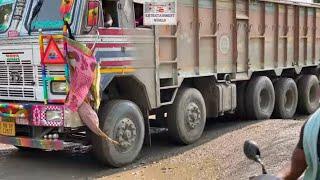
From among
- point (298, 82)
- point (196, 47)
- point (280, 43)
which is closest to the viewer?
point (196, 47)

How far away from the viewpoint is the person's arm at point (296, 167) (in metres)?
2.79

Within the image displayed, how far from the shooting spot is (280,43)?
12.9m

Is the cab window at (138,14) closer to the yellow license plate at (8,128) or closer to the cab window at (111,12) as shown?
the cab window at (111,12)

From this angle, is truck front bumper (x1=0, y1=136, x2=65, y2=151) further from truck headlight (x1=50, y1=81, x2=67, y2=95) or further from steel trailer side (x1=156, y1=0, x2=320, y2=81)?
steel trailer side (x1=156, y1=0, x2=320, y2=81)

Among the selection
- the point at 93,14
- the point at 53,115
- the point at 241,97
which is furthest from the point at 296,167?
the point at 241,97

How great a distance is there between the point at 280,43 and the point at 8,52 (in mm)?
6994

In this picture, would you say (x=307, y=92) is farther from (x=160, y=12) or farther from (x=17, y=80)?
(x=17, y=80)

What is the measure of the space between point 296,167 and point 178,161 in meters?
5.46

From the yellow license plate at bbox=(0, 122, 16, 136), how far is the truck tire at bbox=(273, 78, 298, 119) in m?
6.68

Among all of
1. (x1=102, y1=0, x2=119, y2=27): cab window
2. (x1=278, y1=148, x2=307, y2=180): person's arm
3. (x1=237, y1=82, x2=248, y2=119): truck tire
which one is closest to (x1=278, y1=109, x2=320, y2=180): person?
(x1=278, y1=148, x2=307, y2=180): person's arm

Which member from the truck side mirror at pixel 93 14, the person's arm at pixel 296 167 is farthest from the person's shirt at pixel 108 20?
the person's arm at pixel 296 167

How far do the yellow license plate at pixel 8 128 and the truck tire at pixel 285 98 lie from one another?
6679mm

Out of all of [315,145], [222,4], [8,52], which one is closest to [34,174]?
[8,52]

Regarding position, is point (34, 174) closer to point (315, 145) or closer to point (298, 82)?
point (315, 145)
